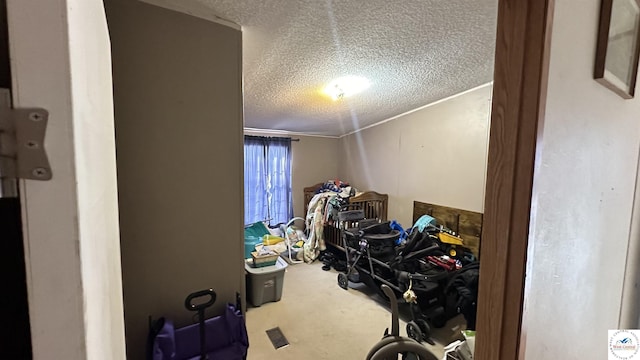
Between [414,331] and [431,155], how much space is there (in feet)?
7.62

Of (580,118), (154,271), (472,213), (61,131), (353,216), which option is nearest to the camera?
(61,131)

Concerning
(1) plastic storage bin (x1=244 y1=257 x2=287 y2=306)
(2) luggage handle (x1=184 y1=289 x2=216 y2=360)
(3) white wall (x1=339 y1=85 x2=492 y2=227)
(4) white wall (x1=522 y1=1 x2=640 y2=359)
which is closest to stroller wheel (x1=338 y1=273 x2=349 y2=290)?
(1) plastic storage bin (x1=244 y1=257 x2=287 y2=306)

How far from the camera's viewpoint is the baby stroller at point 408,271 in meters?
2.37

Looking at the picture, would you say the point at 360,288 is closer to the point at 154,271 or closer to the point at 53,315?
the point at 154,271

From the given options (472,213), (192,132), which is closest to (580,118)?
(192,132)

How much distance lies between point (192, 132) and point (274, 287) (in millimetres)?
2072

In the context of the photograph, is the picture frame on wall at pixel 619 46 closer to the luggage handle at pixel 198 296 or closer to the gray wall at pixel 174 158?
the gray wall at pixel 174 158

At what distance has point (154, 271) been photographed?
1.29m

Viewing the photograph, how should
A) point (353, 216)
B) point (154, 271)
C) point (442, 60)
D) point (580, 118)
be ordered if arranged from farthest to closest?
point (353, 216) → point (442, 60) → point (154, 271) → point (580, 118)

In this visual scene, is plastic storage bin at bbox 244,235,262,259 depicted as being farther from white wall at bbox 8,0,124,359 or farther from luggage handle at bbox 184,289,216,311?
white wall at bbox 8,0,124,359

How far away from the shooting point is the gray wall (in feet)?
3.92

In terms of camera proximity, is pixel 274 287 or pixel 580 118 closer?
pixel 580 118

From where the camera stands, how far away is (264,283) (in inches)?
109

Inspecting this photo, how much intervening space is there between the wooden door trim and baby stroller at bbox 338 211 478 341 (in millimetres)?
1765
